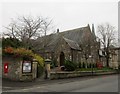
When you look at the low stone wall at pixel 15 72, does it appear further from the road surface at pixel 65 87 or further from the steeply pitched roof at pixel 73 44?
the steeply pitched roof at pixel 73 44

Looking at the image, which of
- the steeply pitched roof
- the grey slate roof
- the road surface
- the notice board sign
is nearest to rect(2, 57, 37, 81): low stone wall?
the notice board sign

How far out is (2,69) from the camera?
76.8ft

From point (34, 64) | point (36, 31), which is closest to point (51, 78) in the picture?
point (34, 64)

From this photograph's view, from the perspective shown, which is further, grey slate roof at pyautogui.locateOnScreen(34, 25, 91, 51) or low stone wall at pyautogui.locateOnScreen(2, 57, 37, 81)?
grey slate roof at pyautogui.locateOnScreen(34, 25, 91, 51)

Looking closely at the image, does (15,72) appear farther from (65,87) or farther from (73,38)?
(73,38)

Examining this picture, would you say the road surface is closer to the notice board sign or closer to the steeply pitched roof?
the notice board sign

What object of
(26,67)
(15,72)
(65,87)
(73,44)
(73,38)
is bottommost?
(65,87)

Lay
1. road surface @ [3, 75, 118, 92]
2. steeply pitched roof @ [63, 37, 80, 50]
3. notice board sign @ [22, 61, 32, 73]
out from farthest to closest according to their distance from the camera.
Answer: steeply pitched roof @ [63, 37, 80, 50] < notice board sign @ [22, 61, 32, 73] < road surface @ [3, 75, 118, 92]

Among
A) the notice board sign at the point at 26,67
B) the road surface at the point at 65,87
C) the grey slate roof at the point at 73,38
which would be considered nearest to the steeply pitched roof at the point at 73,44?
the grey slate roof at the point at 73,38

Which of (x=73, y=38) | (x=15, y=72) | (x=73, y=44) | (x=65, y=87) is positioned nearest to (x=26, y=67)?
(x=15, y=72)

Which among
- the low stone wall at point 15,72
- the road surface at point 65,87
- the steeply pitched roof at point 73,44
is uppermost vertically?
the steeply pitched roof at point 73,44

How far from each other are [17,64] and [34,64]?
2.07m

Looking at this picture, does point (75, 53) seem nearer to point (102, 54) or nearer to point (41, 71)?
point (102, 54)

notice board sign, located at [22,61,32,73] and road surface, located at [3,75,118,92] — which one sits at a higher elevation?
notice board sign, located at [22,61,32,73]
